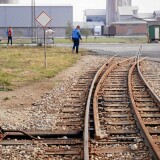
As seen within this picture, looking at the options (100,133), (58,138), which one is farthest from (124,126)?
(58,138)

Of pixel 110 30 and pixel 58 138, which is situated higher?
pixel 110 30

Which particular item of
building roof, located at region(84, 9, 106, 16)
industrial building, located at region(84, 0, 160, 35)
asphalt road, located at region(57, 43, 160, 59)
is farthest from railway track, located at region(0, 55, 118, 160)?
building roof, located at region(84, 9, 106, 16)

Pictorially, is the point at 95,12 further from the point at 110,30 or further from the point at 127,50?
the point at 127,50

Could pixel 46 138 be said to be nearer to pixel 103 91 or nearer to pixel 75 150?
pixel 75 150

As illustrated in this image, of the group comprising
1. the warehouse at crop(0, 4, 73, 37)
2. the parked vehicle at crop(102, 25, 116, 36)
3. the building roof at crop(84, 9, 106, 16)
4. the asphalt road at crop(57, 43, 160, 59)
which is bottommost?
the asphalt road at crop(57, 43, 160, 59)

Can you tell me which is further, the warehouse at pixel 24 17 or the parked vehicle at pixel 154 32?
the warehouse at pixel 24 17

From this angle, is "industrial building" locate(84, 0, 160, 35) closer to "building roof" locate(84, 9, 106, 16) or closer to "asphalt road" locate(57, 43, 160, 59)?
"building roof" locate(84, 9, 106, 16)

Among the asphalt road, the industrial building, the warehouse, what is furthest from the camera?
the industrial building

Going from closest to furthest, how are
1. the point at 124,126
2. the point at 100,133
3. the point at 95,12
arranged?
the point at 100,133, the point at 124,126, the point at 95,12

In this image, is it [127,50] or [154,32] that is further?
[154,32]

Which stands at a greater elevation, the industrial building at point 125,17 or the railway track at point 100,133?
the industrial building at point 125,17

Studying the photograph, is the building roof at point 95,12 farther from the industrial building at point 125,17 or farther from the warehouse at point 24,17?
the warehouse at point 24,17

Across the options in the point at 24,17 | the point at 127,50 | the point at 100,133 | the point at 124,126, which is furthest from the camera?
the point at 24,17

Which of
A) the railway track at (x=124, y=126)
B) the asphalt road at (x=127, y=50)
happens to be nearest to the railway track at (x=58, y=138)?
the railway track at (x=124, y=126)
